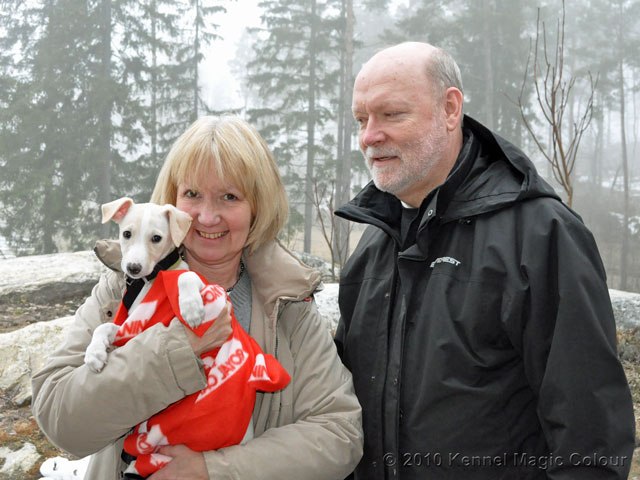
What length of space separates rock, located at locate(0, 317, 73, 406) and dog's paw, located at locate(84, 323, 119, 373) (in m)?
4.33

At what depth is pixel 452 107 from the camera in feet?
9.34

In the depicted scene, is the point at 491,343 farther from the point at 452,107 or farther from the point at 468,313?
the point at 452,107

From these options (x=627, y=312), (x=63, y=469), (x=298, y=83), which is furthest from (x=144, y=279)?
(x=298, y=83)

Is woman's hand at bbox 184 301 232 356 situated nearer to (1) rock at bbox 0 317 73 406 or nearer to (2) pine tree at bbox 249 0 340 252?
(1) rock at bbox 0 317 73 406

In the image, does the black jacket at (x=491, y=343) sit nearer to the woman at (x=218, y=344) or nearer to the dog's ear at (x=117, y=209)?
the woman at (x=218, y=344)

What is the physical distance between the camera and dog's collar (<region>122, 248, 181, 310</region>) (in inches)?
91.8

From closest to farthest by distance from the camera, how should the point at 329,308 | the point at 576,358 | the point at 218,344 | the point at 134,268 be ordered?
Result: the point at 576,358 < the point at 218,344 < the point at 134,268 < the point at 329,308

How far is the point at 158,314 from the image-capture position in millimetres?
2230

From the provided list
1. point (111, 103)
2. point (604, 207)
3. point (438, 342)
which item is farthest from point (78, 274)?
point (604, 207)

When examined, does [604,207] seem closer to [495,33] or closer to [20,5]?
[495,33]

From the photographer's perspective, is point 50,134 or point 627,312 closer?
point 627,312

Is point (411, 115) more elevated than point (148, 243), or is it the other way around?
point (411, 115)

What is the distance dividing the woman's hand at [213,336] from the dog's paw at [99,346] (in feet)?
1.10

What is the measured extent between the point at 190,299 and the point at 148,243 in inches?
18.8
